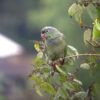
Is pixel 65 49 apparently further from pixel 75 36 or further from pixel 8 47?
pixel 8 47

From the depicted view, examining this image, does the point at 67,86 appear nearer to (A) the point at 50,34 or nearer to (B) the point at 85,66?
(B) the point at 85,66

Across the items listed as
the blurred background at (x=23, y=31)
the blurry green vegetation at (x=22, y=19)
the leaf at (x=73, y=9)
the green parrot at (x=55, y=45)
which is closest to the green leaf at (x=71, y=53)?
the green parrot at (x=55, y=45)

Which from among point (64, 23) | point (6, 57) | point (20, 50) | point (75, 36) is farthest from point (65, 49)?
point (20, 50)

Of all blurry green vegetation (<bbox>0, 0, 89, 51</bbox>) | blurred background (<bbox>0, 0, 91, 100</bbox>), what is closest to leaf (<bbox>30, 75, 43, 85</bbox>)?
blurred background (<bbox>0, 0, 91, 100</bbox>)

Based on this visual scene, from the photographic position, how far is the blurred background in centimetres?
729

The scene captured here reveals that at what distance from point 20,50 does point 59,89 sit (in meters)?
11.0

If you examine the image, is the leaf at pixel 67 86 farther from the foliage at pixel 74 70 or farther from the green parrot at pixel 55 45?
the green parrot at pixel 55 45

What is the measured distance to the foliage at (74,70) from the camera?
1400 millimetres

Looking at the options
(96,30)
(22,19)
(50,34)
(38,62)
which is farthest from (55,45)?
(22,19)

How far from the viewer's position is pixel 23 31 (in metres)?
14.8

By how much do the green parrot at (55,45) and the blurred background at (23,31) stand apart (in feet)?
14.7

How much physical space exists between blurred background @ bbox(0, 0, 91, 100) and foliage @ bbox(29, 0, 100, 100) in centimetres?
459

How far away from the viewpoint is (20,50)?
12.4 meters

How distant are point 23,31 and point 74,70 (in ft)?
43.6
